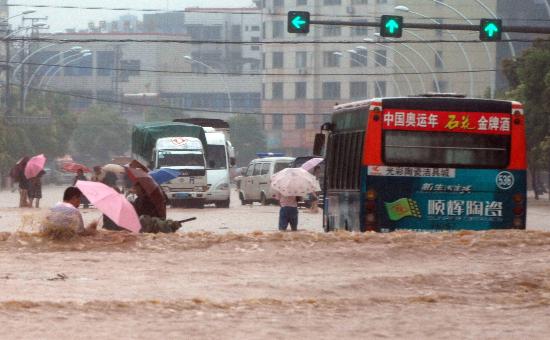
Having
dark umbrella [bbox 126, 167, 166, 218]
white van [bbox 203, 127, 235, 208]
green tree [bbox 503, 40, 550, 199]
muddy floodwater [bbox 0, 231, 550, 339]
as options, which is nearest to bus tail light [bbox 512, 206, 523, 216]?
muddy floodwater [bbox 0, 231, 550, 339]

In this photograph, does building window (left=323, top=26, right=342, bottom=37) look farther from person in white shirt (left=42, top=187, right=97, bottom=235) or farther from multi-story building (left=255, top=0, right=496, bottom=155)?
person in white shirt (left=42, top=187, right=97, bottom=235)

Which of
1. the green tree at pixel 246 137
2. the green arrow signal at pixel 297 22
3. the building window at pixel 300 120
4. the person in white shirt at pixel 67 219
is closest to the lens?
the person in white shirt at pixel 67 219

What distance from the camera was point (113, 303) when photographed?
512 inches

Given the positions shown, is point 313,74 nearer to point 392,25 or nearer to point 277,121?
point 277,121

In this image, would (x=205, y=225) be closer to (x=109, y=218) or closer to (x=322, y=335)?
(x=109, y=218)

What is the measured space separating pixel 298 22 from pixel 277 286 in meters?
23.3

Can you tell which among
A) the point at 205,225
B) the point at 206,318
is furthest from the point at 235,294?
the point at 205,225

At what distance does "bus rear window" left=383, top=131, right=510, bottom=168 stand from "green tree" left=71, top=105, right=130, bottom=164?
129 metres

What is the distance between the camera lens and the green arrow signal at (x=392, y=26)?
37.7 metres

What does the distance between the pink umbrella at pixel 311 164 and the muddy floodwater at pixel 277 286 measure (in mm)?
24655

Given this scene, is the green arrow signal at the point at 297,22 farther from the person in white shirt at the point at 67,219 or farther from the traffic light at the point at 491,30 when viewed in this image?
the person in white shirt at the point at 67,219

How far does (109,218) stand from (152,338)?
37.2 ft

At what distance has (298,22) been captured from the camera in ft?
124

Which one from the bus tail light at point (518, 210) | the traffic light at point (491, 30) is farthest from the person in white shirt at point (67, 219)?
the traffic light at point (491, 30)
